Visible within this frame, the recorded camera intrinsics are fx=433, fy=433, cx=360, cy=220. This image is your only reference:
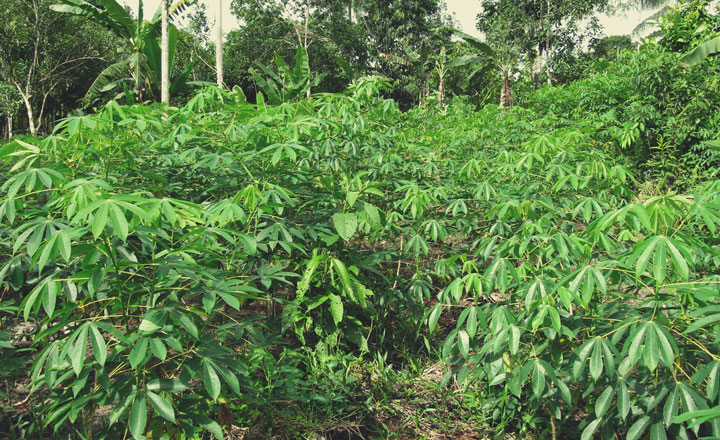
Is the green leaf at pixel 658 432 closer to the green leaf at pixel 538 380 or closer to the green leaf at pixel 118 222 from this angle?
the green leaf at pixel 538 380

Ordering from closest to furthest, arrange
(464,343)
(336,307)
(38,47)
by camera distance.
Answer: (464,343) → (336,307) → (38,47)

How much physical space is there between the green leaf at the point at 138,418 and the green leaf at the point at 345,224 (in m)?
0.89

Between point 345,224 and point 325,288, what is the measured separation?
1.51ft

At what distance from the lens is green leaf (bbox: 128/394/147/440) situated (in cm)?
109

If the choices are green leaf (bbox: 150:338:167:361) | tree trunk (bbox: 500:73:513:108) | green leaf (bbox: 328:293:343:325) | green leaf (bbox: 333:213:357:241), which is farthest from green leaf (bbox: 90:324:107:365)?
tree trunk (bbox: 500:73:513:108)

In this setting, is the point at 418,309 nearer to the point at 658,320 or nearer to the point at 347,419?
the point at 347,419

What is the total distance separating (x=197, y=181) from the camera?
232cm

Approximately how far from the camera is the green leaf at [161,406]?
3.67 ft

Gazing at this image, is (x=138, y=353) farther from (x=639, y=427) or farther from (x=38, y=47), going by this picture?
(x=38, y=47)

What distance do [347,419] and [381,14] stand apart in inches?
831

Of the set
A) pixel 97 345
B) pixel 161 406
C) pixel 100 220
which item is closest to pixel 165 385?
pixel 161 406

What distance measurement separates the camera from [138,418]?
112 cm

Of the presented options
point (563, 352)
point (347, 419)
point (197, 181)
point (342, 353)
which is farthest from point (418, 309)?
point (197, 181)

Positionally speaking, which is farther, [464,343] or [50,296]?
[464,343]
